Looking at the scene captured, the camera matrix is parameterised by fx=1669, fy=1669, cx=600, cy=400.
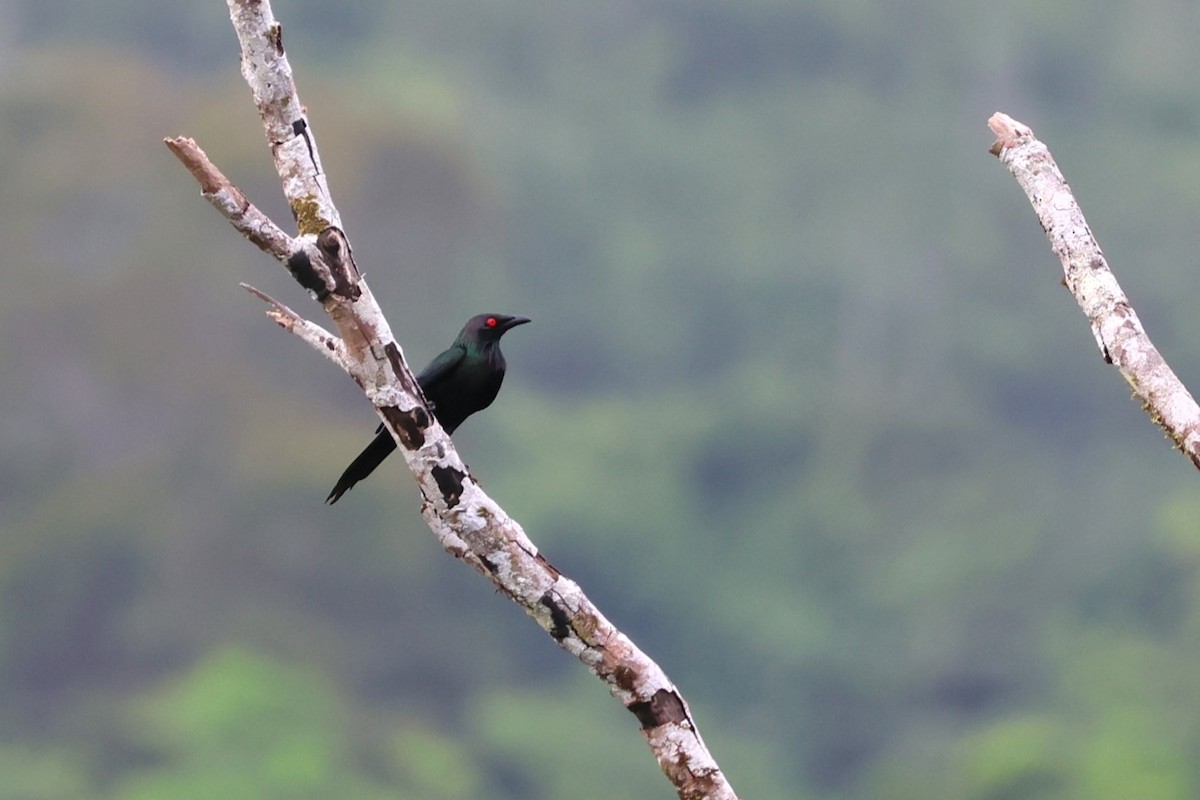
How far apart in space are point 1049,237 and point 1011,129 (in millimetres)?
430

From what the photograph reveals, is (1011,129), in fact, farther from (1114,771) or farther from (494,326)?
(1114,771)

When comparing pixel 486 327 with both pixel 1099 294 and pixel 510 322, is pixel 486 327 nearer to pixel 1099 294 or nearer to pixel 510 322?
pixel 510 322

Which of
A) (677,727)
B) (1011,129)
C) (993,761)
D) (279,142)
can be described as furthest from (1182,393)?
(993,761)

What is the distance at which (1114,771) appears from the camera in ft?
81.2

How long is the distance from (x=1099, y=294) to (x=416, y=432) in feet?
6.08

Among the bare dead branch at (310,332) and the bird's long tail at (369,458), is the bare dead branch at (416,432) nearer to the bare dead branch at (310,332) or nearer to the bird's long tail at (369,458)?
the bare dead branch at (310,332)

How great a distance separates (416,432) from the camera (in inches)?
180

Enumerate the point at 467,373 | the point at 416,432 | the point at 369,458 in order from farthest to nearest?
the point at 467,373, the point at 369,458, the point at 416,432

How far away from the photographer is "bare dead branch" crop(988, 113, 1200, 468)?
13.4ft

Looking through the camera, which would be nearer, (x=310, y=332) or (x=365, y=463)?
(x=310, y=332)

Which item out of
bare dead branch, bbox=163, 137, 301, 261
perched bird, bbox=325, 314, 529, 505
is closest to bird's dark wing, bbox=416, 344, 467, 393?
perched bird, bbox=325, 314, 529, 505

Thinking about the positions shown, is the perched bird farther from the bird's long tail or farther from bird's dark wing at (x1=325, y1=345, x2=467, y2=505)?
the bird's long tail

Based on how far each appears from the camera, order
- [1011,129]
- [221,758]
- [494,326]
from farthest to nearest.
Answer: [221,758] < [494,326] < [1011,129]

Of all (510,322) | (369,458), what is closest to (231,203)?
(369,458)
